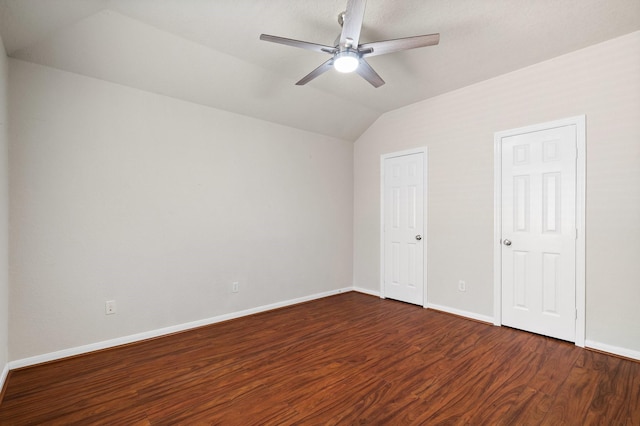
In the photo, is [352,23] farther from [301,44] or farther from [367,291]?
[367,291]

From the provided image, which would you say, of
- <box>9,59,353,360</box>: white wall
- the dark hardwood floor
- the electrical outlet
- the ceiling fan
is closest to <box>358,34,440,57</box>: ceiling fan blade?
the ceiling fan

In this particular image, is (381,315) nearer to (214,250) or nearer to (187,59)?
(214,250)

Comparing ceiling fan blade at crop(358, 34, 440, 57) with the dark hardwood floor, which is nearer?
the dark hardwood floor

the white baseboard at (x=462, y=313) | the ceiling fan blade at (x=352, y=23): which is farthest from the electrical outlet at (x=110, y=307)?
the white baseboard at (x=462, y=313)

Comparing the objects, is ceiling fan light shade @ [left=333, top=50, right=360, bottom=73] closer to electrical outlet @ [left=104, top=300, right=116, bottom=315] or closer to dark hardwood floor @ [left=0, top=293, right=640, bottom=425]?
dark hardwood floor @ [left=0, top=293, right=640, bottom=425]

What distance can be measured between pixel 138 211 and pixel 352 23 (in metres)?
2.56

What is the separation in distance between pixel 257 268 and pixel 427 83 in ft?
10.0

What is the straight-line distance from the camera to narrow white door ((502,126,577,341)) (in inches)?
116

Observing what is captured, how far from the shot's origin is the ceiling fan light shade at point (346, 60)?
2.20 meters

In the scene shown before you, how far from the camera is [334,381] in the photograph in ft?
7.45

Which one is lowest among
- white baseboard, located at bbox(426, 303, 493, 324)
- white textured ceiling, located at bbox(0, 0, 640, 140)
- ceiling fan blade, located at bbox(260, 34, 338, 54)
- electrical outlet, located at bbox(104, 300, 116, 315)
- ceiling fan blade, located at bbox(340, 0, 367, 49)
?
white baseboard, located at bbox(426, 303, 493, 324)

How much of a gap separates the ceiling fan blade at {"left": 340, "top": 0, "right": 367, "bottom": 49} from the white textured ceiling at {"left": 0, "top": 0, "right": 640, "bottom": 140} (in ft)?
1.18

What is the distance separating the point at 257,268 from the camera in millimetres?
3914

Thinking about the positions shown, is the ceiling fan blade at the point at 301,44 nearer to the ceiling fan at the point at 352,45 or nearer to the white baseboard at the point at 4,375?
the ceiling fan at the point at 352,45
